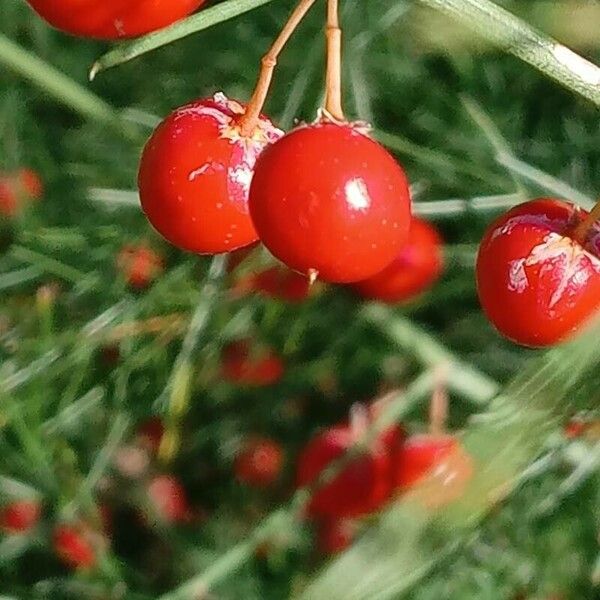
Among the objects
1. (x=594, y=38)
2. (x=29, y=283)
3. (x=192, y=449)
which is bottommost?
(x=192, y=449)

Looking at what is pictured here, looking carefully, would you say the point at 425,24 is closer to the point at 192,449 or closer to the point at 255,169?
the point at 192,449

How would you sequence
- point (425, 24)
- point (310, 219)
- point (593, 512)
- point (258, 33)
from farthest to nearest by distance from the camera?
point (258, 33)
point (425, 24)
point (593, 512)
point (310, 219)

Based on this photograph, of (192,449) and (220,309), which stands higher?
(220,309)

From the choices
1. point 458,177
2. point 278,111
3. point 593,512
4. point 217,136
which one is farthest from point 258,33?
point 217,136

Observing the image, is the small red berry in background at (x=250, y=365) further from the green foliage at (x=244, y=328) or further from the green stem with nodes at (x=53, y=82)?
the green stem with nodes at (x=53, y=82)

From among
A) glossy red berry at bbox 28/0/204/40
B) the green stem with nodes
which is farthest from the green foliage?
glossy red berry at bbox 28/0/204/40

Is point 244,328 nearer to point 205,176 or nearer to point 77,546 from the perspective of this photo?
point 77,546

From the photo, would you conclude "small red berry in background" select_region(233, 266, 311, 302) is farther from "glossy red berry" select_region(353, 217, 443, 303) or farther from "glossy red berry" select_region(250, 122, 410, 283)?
"glossy red berry" select_region(250, 122, 410, 283)

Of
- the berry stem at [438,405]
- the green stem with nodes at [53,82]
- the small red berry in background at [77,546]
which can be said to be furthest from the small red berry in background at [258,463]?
the green stem with nodes at [53,82]
